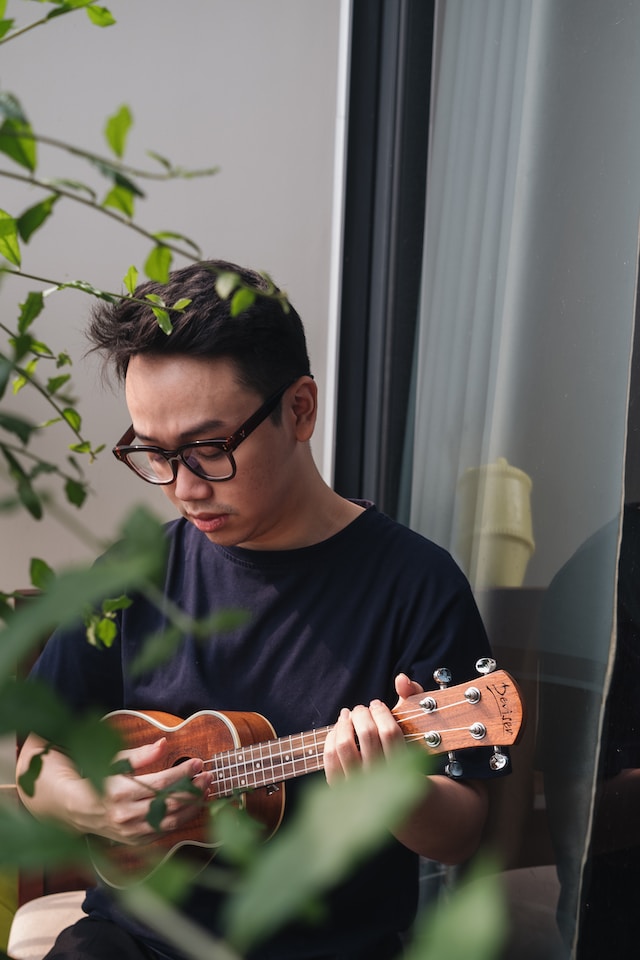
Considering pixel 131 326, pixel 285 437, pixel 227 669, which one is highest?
pixel 131 326

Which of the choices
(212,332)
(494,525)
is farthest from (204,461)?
(494,525)

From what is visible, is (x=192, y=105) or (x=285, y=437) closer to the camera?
(x=285, y=437)

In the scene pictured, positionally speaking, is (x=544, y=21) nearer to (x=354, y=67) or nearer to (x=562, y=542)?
(x=562, y=542)

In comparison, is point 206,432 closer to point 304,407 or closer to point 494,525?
point 304,407

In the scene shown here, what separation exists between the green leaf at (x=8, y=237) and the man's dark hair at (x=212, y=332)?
1.85 feet

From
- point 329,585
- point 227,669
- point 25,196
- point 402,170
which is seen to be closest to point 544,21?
point 402,170

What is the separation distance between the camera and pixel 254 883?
15 cm

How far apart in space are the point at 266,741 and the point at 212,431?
0.35 metres

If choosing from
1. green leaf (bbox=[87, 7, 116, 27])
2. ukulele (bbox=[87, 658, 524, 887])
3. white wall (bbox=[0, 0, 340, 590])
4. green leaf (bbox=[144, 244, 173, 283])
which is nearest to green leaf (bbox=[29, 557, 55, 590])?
green leaf (bbox=[144, 244, 173, 283])

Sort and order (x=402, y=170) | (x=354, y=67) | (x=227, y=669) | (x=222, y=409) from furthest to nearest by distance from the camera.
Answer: (x=354, y=67), (x=402, y=170), (x=227, y=669), (x=222, y=409)

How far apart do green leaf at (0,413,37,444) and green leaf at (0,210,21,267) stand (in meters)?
0.18

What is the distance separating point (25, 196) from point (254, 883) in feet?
7.22

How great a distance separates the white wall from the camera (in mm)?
2139

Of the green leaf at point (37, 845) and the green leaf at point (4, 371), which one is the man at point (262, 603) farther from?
the green leaf at point (37, 845)
